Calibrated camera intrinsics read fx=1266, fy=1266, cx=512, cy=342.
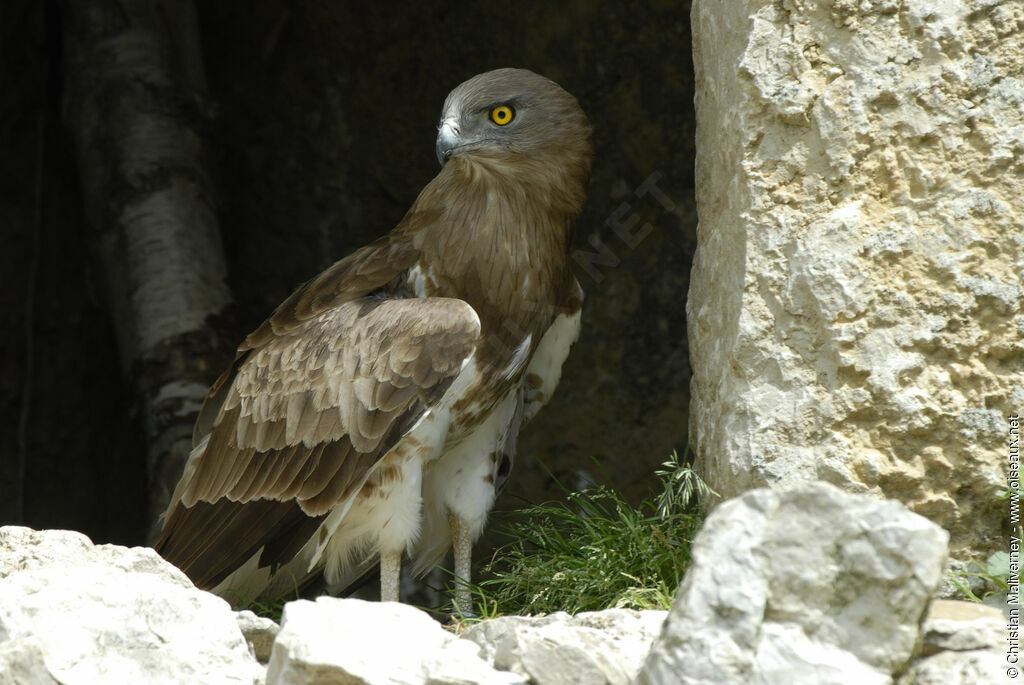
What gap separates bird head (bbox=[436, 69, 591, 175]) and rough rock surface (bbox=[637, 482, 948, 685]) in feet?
7.87

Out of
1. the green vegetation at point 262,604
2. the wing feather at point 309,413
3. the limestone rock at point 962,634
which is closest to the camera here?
the limestone rock at point 962,634

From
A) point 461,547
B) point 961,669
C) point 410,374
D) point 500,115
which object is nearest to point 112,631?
point 410,374

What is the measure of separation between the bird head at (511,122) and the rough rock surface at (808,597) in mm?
2399

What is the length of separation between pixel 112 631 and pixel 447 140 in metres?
2.26

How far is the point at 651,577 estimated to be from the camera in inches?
156

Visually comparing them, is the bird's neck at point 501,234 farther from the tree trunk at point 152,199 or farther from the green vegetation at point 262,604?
the tree trunk at point 152,199

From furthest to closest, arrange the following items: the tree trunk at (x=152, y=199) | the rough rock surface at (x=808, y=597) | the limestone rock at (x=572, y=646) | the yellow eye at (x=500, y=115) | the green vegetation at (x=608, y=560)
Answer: the tree trunk at (x=152, y=199) → the yellow eye at (x=500, y=115) → the green vegetation at (x=608, y=560) → the limestone rock at (x=572, y=646) → the rough rock surface at (x=808, y=597)

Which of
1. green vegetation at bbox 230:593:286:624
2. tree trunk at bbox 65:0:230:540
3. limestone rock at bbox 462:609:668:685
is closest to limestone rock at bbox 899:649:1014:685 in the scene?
limestone rock at bbox 462:609:668:685

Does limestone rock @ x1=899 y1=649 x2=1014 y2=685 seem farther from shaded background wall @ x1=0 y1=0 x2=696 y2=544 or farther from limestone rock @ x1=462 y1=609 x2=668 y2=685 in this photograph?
shaded background wall @ x1=0 y1=0 x2=696 y2=544

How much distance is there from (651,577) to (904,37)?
69.7 inches

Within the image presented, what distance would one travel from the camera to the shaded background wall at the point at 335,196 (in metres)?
6.77

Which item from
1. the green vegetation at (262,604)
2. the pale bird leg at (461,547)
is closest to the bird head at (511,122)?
the pale bird leg at (461,547)

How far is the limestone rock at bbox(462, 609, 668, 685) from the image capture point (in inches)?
114

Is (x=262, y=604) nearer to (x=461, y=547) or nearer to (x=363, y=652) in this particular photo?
(x=461, y=547)
